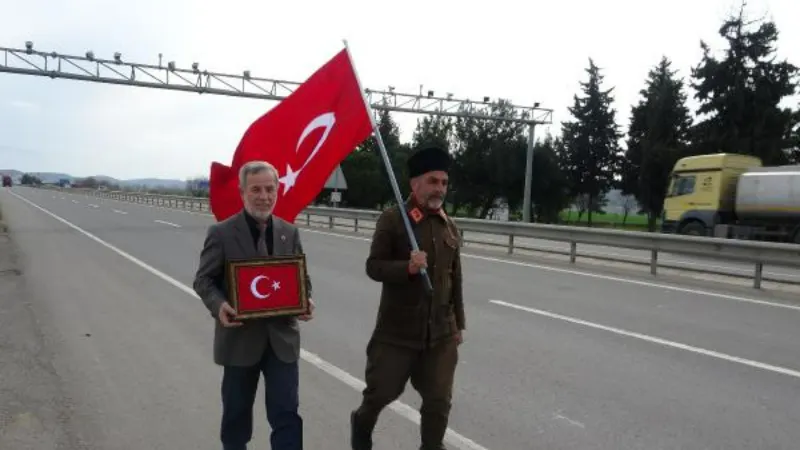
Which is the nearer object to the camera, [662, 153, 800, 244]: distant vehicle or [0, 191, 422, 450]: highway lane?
[0, 191, 422, 450]: highway lane

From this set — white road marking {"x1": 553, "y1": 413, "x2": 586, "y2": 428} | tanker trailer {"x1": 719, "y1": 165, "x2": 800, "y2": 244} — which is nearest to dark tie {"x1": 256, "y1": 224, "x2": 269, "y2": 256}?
white road marking {"x1": 553, "y1": 413, "x2": 586, "y2": 428}

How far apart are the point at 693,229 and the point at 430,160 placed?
21.6 metres

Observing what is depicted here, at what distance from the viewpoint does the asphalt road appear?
4.57 meters

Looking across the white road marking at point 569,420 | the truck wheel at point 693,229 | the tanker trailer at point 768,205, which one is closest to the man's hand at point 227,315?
the white road marking at point 569,420

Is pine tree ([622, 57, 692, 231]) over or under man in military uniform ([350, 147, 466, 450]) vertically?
over

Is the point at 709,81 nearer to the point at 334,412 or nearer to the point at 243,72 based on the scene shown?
the point at 243,72

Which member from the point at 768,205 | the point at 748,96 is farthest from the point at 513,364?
the point at 748,96

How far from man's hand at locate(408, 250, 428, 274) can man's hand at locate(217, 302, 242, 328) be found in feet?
2.95

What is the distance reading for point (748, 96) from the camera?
39.3 metres

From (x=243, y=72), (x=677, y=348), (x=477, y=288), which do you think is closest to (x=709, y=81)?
(x=243, y=72)

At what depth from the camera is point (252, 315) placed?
3332mm

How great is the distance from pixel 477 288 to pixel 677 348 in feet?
14.2

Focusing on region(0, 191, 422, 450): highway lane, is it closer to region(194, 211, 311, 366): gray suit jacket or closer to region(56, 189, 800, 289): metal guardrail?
region(194, 211, 311, 366): gray suit jacket

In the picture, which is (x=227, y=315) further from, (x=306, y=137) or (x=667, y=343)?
(x=667, y=343)
